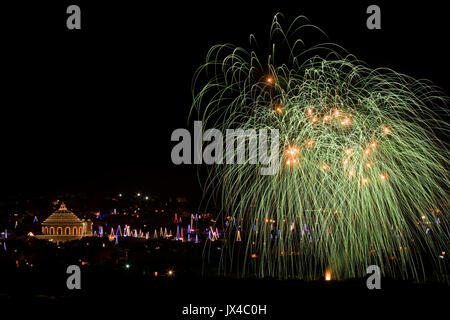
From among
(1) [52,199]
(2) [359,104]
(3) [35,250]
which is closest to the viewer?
(2) [359,104]

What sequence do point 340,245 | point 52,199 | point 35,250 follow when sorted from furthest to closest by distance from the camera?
point 52,199
point 35,250
point 340,245

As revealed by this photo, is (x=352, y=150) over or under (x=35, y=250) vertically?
over

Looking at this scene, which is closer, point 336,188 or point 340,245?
point 336,188
